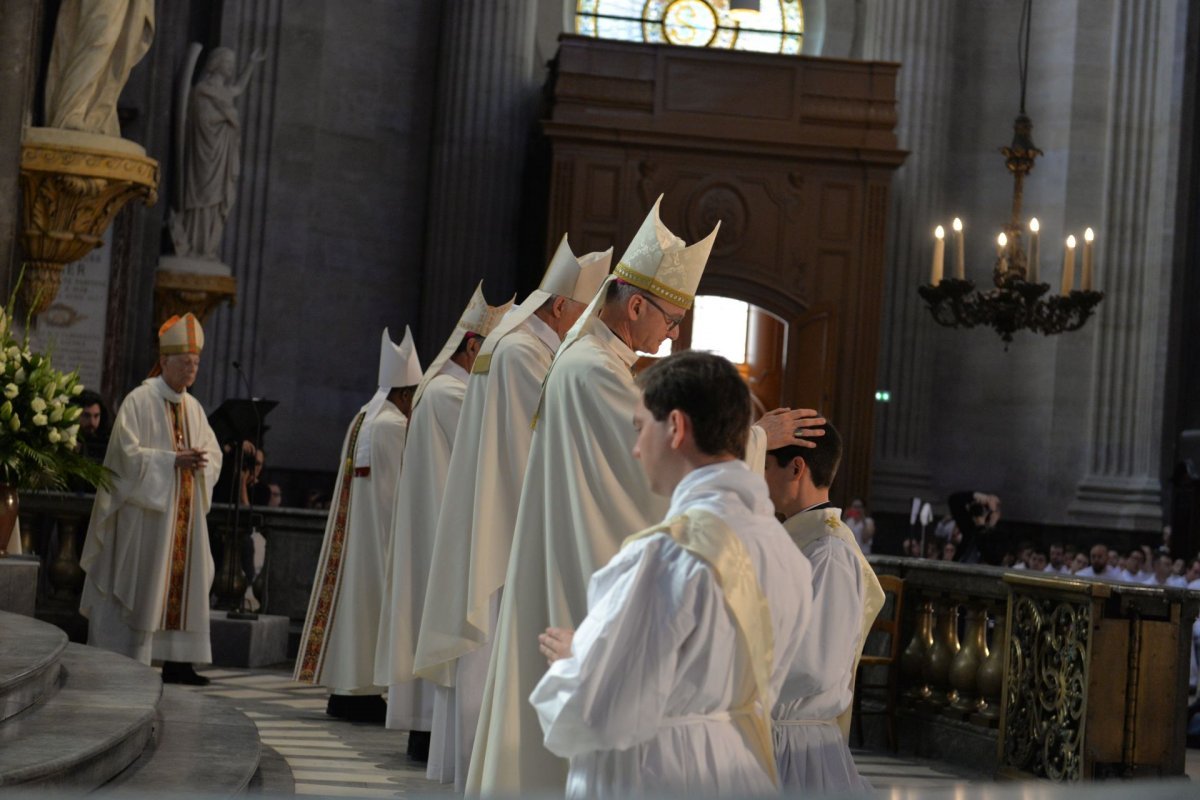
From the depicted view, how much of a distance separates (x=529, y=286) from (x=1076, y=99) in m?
6.07

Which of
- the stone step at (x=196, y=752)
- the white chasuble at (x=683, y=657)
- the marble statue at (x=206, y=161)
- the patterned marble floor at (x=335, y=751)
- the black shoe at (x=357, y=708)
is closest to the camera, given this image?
the white chasuble at (x=683, y=657)

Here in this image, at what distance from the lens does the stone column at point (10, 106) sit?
27.3 feet

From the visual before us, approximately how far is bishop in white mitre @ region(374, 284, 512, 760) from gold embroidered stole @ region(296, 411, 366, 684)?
70 centimetres

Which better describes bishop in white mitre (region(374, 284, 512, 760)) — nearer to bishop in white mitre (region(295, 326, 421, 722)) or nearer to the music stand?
bishop in white mitre (region(295, 326, 421, 722))

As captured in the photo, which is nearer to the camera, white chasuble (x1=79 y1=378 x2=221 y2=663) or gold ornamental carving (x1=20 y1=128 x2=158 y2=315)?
white chasuble (x1=79 y1=378 x2=221 y2=663)

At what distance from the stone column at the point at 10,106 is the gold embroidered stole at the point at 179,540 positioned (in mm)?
1077

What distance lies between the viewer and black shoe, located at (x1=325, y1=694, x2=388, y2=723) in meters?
7.94

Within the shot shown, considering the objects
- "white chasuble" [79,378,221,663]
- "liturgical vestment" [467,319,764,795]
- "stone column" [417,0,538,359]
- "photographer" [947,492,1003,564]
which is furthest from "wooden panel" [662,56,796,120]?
"liturgical vestment" [467,319,764,795]

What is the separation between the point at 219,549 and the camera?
1020cm

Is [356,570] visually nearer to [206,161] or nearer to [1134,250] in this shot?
[206,161]

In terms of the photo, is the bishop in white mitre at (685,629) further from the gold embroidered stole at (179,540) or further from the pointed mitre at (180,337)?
the pointed mitre at (180,337)

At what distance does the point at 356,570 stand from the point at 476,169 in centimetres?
882

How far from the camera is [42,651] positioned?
5324 mm

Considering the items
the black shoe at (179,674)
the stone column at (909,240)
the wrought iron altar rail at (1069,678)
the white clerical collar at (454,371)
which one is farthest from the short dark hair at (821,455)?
the stone column at (909,240)
